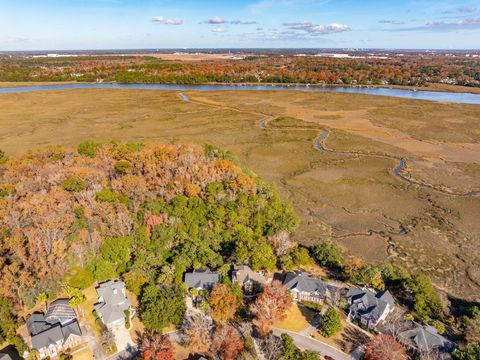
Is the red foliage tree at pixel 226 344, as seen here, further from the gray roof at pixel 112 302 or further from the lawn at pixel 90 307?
the lawn at pixel 90 307

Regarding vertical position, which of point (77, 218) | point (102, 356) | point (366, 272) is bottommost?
point (102, 356)

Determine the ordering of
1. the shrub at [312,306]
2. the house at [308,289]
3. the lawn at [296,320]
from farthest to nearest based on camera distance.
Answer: the house at [308,289] < the shrub at [312,306] < the lawn at [296,320]

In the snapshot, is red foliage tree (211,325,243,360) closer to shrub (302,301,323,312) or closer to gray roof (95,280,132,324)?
shrub (302,301,323,312)

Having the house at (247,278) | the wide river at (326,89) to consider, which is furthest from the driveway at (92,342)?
the wide river at (326,89)

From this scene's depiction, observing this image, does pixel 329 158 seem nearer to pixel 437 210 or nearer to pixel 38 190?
pixel 437 210

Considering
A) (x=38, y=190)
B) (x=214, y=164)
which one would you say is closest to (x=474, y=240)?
(x=214, y=164)
